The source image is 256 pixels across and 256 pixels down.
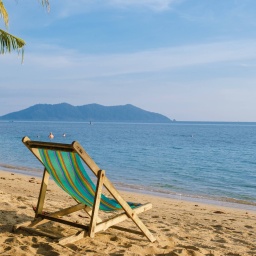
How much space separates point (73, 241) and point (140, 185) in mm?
10215

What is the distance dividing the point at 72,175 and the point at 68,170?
0.07 m

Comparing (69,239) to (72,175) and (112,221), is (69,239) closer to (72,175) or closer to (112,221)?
(112,221)

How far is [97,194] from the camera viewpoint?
144 inches

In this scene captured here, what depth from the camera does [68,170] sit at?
12.5 feet

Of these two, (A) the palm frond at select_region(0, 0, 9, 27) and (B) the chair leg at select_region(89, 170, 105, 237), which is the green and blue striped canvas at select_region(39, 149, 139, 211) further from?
(A) the palm frond at select_region(0, 0, 9, 27)

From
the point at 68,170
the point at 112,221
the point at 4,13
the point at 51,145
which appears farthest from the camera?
the point at 4,13

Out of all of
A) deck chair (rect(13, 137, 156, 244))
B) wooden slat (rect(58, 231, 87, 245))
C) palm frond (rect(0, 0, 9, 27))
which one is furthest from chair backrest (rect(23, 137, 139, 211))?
palm frond (rect(0, 0, 9, 27))

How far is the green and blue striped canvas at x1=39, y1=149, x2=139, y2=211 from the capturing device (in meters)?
3.70

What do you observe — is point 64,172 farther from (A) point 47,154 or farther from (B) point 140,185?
(B) point 140,185

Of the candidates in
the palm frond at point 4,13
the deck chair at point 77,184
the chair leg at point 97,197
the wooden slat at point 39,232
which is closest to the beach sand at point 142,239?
the wooden slat at point 39,232

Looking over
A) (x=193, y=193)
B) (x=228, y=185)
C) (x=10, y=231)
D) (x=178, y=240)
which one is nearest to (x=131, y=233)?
(x=178, y=240)

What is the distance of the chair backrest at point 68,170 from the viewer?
366 centimetres

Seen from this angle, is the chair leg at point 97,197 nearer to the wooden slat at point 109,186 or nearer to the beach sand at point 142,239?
the wooden slat at point 109,186

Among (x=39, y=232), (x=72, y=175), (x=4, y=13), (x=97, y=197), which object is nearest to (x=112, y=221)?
(x=97, y=197)
